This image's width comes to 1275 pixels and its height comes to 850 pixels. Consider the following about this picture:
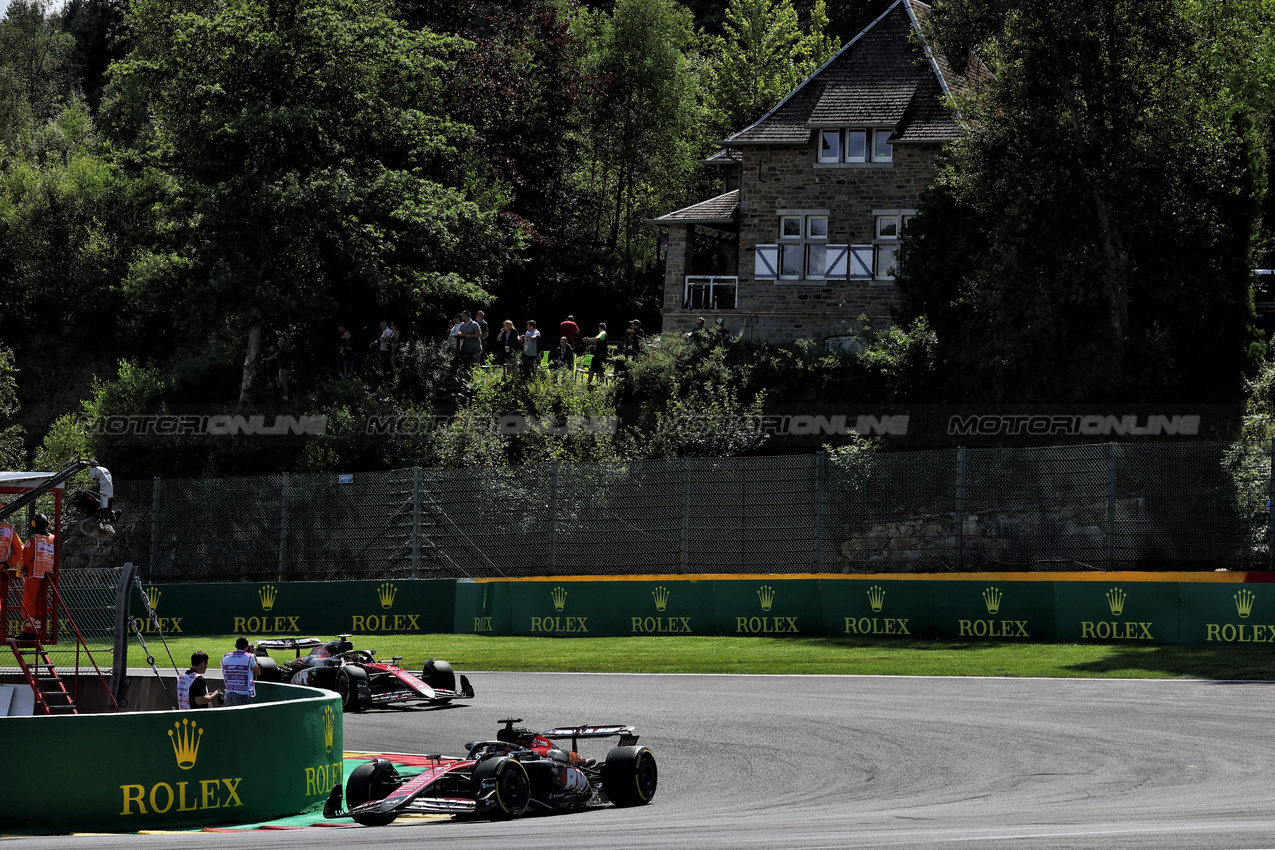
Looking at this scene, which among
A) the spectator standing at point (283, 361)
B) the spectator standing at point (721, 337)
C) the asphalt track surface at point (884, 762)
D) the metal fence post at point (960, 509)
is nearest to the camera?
the asphalt track surface at point (884, 762)

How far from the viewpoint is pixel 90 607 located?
55.8 feet

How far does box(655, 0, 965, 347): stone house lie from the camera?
4319 cm

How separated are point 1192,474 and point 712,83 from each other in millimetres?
48846

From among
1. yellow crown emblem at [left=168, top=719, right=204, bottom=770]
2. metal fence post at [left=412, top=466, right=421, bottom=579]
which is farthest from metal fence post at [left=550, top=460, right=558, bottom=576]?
yellow crown emblem at [left=168, top=719, right=204, bottom=770]

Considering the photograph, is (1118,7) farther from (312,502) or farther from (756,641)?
(312,502)

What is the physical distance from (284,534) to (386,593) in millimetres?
4141

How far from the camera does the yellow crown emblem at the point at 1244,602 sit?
21.3m

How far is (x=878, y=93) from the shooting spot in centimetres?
4394

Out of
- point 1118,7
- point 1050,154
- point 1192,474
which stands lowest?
point 1192,474

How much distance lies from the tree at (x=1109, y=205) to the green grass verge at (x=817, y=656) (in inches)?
431

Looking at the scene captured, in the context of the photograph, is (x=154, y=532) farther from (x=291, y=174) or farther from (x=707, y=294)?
(x=707, y=294)

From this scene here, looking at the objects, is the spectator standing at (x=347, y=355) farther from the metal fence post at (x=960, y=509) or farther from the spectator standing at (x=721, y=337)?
the metal fence post at (x=960, y=509)

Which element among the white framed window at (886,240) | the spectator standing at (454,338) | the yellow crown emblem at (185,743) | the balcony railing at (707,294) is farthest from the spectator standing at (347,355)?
the yellow crown emblem at (185,743)

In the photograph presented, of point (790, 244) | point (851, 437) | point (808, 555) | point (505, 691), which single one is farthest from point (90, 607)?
point (790, 244)
